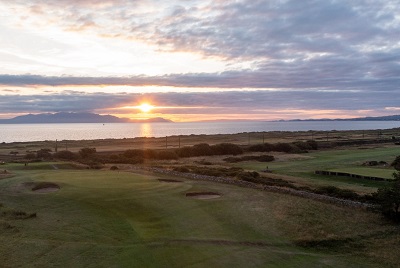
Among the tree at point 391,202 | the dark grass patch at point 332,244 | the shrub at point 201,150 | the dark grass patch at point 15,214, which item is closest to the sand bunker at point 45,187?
the dark grass patch at point 15,214

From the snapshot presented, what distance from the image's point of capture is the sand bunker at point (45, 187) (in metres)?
33.9

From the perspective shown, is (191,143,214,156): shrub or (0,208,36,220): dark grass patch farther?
(191,143,214,156): shrub

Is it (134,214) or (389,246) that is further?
(134,214)

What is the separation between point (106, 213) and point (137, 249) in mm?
7469

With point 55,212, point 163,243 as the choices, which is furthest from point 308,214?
point 55,212

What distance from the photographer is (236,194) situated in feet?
111

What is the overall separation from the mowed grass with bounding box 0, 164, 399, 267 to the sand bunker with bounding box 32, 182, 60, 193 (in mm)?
638

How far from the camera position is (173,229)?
23.8 metres

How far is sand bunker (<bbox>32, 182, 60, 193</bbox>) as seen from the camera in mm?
33875

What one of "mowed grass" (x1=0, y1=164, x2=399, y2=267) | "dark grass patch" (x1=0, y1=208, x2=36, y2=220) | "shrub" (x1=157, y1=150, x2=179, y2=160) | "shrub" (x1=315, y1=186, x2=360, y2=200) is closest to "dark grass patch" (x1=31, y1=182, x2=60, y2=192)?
"mowed grass" (x1=0, y1=164, x2=399, y2=267)

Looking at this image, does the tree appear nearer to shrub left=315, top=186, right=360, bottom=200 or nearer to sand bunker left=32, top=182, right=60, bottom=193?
shrub left=315, top=186, right=360, bottom=200

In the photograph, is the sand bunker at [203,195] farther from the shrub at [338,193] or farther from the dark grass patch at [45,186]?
the dark grass patch at [45,186]

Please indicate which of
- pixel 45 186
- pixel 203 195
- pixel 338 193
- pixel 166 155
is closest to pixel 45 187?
pixel 45 186

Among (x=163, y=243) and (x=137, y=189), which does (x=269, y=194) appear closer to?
(x=137, y=189)
